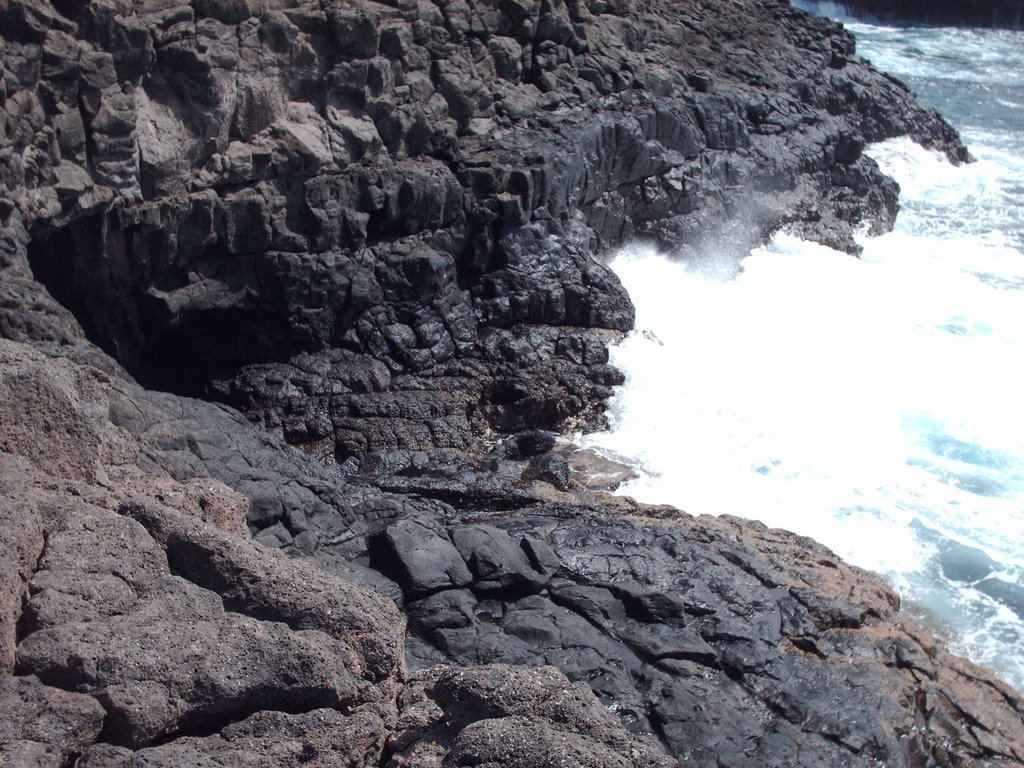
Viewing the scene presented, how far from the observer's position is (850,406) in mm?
15008

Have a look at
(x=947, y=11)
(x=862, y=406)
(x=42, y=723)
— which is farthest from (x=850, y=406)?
(x=947, y=11)

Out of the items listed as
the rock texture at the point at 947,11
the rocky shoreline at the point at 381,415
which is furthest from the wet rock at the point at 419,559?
the rock texture at the point at 947,11

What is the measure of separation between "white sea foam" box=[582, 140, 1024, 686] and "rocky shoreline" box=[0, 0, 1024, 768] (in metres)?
0.91

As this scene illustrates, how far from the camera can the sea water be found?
12.0m

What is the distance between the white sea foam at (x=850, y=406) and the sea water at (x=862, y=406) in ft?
0.09

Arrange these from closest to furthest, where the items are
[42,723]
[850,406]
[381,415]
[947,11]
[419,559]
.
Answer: [42,723] < [419,559] < [381,415] < [850,406] < [947,11]

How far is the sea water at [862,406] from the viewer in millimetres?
11992

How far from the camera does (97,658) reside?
496 cm

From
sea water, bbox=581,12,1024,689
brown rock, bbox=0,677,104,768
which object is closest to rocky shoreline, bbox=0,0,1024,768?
brown rock, bbox=0,677,104,768

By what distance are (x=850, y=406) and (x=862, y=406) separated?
0.63 feet

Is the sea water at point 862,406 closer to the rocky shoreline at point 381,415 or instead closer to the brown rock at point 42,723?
the rocky shoreline at point 381,415

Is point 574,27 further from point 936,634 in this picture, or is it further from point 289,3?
point 936,634

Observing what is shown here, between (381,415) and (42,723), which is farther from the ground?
(42,723)

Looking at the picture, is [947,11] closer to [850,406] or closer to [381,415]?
[850,406]
